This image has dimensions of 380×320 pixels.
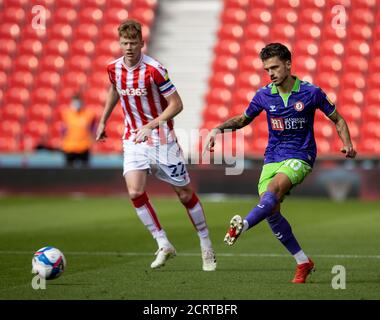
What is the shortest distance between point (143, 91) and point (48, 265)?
183 centimetres

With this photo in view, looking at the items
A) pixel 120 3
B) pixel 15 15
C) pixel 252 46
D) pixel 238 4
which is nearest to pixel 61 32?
pixel 15 15

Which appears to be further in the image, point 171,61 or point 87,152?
point 171,61

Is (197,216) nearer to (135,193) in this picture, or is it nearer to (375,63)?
(135,193)

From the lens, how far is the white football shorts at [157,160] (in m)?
7.89

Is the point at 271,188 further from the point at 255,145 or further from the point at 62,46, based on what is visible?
the point at 62,46

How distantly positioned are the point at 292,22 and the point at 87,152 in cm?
576

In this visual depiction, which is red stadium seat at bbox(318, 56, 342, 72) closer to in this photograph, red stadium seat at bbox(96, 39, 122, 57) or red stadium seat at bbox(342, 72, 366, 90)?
red stadium seat at bbox(342, 72, 366, 90)

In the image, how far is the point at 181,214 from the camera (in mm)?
13766

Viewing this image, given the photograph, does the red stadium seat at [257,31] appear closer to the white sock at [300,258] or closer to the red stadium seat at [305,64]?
the red stadium seat at [305,64]

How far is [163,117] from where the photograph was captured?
761 cm

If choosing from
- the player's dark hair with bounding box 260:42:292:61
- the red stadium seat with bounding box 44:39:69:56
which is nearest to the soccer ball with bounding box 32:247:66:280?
the player's dark hair with bounding box 260:42:292:61

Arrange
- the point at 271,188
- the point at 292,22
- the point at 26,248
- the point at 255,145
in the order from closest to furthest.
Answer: the point at 271,188 → the point at 26,248 → the point at 255,145 → the point at 292,22

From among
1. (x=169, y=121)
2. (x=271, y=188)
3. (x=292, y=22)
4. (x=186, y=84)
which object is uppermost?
(x=292, y=22)
